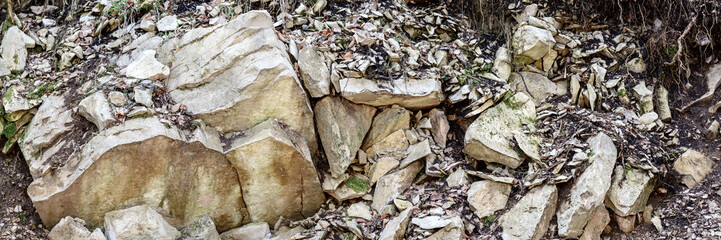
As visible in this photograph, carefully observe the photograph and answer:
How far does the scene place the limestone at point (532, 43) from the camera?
5711mm

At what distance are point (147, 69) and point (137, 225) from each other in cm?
150

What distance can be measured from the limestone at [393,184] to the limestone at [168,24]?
8.77 feet

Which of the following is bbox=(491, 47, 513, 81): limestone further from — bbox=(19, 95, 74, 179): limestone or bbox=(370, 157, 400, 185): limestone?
bbox=(19, 95, 74, 179): limestone

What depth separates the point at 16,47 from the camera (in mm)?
5543

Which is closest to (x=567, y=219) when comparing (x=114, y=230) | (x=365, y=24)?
(x=365, y=24)

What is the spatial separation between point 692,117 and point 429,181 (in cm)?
274

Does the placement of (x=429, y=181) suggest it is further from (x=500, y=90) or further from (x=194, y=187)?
(x=194, y=187)

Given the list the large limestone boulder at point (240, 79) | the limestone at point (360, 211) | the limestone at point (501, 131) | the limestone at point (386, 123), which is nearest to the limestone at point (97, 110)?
the large limestone boulder at point (240, 79)

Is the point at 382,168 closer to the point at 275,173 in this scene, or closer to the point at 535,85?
the point at 275,173

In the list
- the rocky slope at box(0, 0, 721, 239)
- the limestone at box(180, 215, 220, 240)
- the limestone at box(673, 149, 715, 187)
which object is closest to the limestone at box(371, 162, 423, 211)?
the rocky slope at box(0, 0, 721, 239)

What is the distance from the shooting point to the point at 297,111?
503cm

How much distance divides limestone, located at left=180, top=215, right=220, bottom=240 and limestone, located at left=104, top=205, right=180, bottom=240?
0.13m

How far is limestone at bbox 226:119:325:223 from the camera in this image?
480 centimetres

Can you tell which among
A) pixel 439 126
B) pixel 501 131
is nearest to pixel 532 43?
pixel 501 131
